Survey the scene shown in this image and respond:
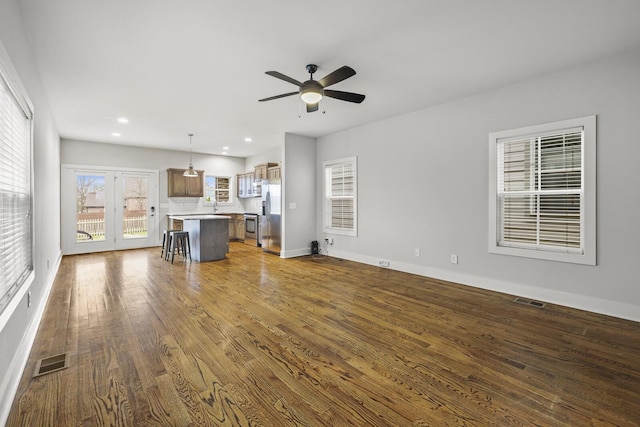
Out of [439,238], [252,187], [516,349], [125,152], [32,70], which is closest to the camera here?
[516,349]

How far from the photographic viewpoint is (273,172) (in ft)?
24.2

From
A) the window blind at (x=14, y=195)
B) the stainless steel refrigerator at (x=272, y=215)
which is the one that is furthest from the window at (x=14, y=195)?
the stainless steel refrigerator at (x=272, y=215)

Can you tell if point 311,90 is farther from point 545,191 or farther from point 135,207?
point 135,207

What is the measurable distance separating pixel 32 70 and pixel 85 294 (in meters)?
2.69

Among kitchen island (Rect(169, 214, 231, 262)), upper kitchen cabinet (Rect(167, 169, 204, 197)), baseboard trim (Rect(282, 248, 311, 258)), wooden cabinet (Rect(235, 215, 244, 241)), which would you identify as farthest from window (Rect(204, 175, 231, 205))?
baseboard trim (Rect(282, 248, 311, 258))

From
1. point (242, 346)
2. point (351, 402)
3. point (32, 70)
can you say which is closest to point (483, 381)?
point (351, 402)

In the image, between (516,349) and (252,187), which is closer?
(516,349)

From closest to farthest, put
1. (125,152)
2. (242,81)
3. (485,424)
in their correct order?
(485,424)
(242,81)
(125,152)

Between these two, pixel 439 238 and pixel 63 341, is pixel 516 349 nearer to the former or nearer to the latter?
pixel 439 238

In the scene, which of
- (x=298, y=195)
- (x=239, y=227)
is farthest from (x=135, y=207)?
(x=298, y=195)

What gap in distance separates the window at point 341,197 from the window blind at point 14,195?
4.73 metres

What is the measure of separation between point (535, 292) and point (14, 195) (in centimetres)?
534

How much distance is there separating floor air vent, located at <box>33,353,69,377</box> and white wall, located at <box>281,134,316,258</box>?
14.2 ft

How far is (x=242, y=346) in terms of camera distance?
2529 mm
